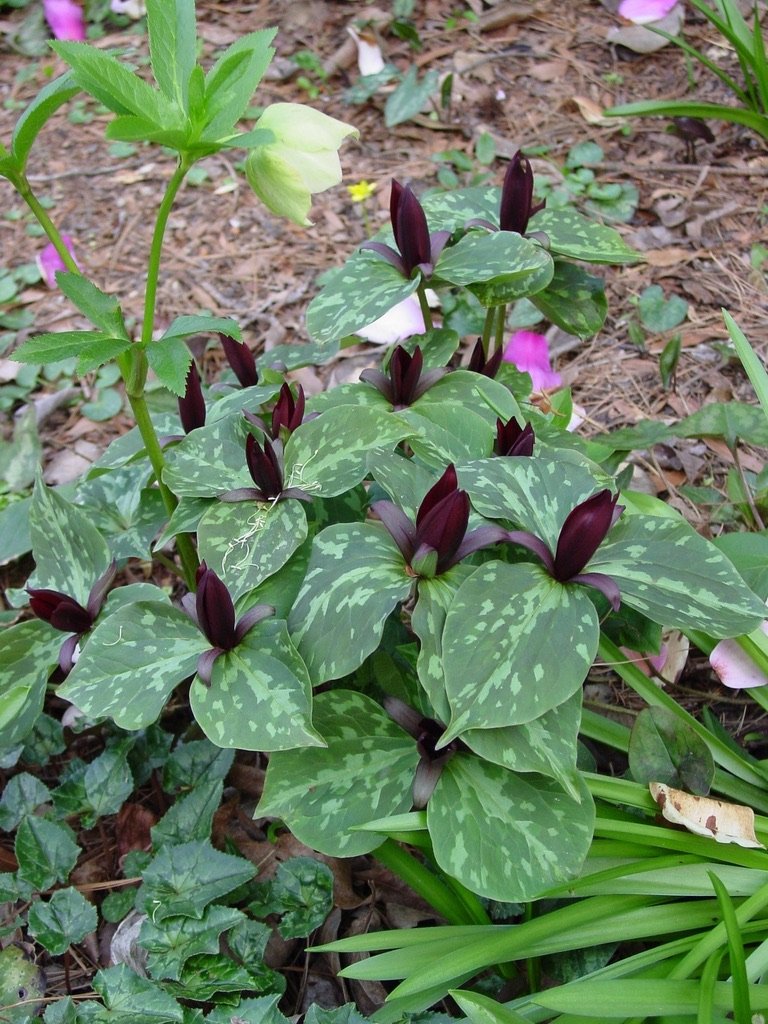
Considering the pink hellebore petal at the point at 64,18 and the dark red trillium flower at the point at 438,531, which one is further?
the pink hellebore petal at the point at 64,18

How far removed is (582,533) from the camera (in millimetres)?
729

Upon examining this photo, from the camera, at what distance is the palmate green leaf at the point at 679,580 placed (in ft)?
2.36

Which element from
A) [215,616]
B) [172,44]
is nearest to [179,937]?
[215,616]

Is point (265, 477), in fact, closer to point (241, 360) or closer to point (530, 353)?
point (241, 360)

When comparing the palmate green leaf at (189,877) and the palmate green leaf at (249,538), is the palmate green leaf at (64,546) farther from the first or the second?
the palmate green leaf at (189,877)

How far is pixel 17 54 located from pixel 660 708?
8.85 feet

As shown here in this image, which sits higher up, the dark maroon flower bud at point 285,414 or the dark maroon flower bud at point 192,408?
the dark maroon flower bud at point 285,414

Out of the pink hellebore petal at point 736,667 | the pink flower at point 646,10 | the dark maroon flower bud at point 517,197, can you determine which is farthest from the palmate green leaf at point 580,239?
the pink flower at point 646,10

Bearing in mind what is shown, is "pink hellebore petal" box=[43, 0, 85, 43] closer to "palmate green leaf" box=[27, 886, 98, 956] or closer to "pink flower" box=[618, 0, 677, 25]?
"pink flower" box=[618, 0, 677, 25]

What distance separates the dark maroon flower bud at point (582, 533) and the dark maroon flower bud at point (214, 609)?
1.00 ft

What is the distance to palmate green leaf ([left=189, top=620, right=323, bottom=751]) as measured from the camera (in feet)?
2.34

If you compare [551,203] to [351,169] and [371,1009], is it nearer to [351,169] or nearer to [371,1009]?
[351,169]

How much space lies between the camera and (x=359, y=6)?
2.38m

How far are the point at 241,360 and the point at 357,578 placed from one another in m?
0.41
